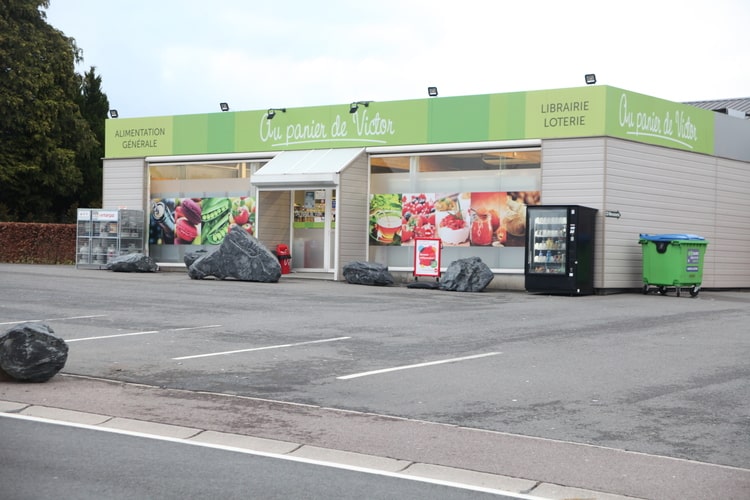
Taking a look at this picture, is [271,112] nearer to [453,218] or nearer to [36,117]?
[453,218]

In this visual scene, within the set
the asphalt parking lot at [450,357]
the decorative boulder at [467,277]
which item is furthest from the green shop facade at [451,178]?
the asphalt parking lot at [450,357]

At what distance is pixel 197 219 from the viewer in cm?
3253

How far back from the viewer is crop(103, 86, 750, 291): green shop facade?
84.7ft

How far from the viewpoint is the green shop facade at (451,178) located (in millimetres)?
25812

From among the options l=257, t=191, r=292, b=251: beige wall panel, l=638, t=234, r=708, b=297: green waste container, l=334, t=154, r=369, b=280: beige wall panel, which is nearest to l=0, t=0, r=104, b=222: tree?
l=257, t=191, r=292, b=251: beige wall panel

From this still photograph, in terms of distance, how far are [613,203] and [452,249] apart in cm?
477

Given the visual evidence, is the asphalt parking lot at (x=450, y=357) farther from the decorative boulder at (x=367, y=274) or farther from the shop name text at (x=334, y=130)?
the shop name text at (x=334, y=130)

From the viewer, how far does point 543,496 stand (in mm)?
6254

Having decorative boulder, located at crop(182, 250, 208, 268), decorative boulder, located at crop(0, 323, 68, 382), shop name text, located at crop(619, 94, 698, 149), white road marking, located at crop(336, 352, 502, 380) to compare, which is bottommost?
white road marking, located at crop(336, 352, 502, 380)

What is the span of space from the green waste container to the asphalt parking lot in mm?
2983

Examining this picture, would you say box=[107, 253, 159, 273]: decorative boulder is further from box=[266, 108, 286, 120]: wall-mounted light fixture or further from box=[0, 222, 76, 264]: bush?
box=[0, 222, 76, 264]: bush

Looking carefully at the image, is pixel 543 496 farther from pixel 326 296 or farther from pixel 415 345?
pixel 326 296

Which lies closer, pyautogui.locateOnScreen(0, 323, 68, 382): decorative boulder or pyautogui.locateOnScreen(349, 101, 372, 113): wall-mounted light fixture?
pyautogui.locateOnScreen(0, 323, 68, 382): decorative boulder

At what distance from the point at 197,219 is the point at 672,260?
50.4 ft
